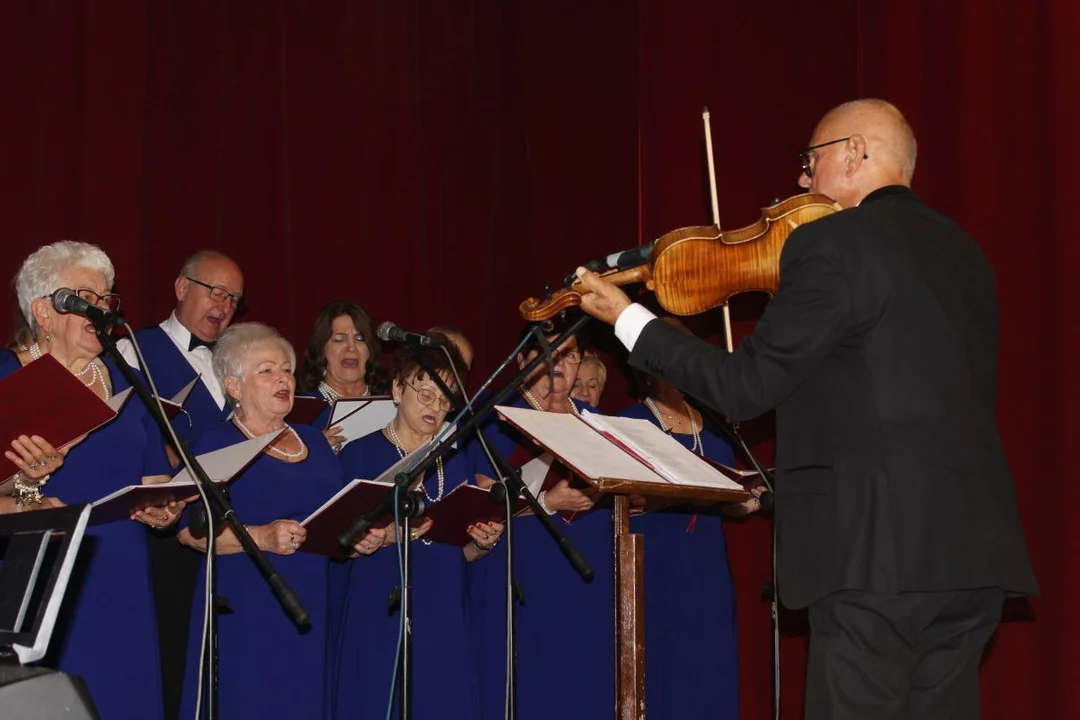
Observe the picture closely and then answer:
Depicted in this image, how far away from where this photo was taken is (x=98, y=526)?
320 centimetres

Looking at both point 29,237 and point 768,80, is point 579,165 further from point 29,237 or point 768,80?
point 29,237

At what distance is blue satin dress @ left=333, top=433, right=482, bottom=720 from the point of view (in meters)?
3.74

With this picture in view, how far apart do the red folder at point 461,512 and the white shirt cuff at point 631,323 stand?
909mm

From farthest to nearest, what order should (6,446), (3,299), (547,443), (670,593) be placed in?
(670,593), (3,299), (6,446), (547,443)

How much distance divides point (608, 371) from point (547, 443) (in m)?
3.16

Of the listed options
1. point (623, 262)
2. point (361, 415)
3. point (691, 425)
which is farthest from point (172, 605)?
point (623, 262)

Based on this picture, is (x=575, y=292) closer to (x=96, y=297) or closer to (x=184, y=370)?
(x=96, y=297)

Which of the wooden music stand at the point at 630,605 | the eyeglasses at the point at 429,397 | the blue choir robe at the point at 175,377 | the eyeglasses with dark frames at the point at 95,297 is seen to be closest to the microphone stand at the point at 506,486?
the wooden music stand at the point at 630,605

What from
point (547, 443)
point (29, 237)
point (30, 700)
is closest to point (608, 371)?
point (29, 237)

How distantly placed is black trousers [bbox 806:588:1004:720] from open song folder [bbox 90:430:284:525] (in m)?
1.56

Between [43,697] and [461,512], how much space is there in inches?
81.8

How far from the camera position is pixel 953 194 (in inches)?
178

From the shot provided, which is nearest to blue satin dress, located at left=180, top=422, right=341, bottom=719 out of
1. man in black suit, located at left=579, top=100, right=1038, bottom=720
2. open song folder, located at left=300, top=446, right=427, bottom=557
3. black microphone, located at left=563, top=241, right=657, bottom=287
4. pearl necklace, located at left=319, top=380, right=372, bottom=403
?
open song folder, located at left=300, top=446, right=427, bottom=557

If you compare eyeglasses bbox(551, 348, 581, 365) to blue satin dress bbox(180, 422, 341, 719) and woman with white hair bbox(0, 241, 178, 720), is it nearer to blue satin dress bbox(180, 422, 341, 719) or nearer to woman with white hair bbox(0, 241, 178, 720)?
blue satin dress bbox(180, 422, 341, 719)
